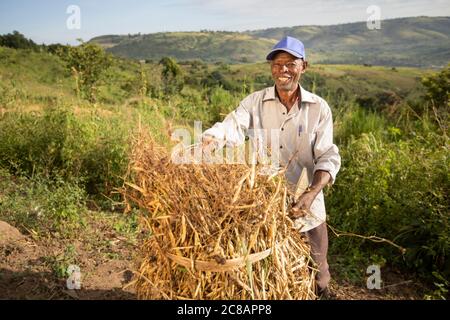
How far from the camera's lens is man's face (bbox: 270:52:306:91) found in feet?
8.53

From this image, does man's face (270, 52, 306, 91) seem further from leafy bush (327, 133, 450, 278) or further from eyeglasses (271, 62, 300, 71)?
leafy bush (327, 133, 450, 278)

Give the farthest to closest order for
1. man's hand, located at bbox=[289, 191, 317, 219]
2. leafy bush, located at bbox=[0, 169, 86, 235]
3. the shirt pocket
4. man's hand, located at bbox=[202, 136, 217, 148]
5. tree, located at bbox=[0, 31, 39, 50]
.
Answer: tree, located at bbox=[0, 31, 39, 50] < leafy bush, located at bbox=[0, 169, 86, 235] < the shirt pocket < man's hand, located at bbox=[202, 136, 217, 148] < man's hand, located at bbox=[289, 191, 317, 219]

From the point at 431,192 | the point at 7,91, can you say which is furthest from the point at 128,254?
the point at 7,91

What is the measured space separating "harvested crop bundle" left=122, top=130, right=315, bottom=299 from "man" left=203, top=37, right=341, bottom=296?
2.31 feet

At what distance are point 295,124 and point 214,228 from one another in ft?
4.37

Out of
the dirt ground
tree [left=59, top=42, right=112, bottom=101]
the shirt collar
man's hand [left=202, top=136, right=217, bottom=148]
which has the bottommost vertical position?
the dirt ground

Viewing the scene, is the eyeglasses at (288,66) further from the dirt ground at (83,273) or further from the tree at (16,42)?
the tree at (16,42)

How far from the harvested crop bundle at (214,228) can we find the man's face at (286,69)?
1014mm

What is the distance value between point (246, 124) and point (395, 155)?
98.6 inches

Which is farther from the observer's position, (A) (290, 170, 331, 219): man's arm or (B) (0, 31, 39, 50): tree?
(B) (0, 31, 39, 50): tree

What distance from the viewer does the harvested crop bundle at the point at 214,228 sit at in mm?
1651

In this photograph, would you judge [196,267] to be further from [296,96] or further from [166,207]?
[296,96]

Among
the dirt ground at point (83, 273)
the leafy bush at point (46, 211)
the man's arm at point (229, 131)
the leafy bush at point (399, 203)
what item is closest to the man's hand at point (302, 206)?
the man's arm at point (229, 131)

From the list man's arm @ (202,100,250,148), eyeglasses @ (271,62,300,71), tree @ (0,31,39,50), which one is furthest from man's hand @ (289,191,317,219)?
tree @ (0,31,39,50)
